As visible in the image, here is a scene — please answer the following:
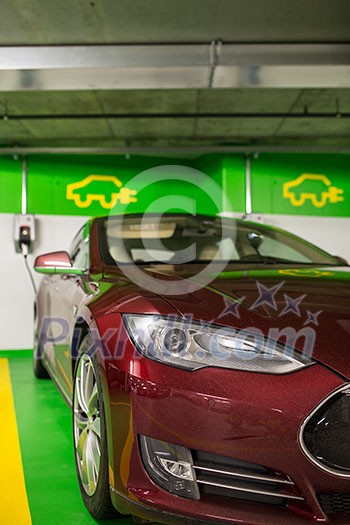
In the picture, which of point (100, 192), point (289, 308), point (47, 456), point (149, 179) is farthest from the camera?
point (149, 179)

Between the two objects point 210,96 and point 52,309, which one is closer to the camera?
point 52,309

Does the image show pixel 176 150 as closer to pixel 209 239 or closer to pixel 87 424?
pixel 209 239

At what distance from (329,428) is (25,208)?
209 inches

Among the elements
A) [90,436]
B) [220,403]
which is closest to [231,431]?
[220,403]

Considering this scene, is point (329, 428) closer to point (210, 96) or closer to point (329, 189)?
point (210, 96)

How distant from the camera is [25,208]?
19.2 ft

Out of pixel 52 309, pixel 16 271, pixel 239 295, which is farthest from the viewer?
pixel 16 271

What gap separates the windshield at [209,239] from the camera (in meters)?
2.60

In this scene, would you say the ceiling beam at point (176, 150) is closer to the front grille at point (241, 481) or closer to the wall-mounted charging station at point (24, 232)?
the wall-mounted charging station at point (24, 232)

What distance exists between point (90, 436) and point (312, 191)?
525 cm

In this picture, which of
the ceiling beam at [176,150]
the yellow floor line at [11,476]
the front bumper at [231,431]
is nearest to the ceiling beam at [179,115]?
the ceiling beam at [176,150]

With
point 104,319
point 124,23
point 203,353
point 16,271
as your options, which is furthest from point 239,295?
point 16,271

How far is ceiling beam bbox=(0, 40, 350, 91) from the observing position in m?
3.46

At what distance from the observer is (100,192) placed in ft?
20.2
